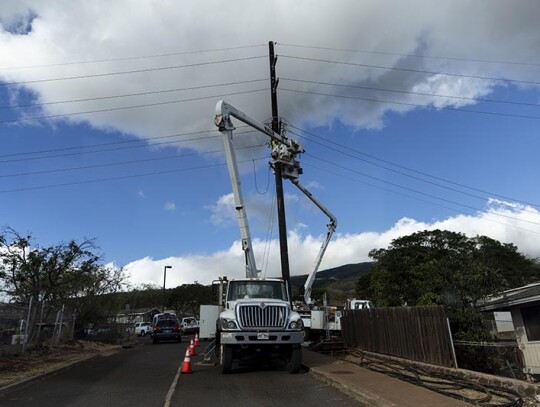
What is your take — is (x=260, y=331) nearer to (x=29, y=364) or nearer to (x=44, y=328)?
(x=29, y=364)

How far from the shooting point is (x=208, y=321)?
14031mm

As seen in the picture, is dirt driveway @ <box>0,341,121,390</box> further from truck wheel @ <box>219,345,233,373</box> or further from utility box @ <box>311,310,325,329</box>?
utility box @ <box>311,310,325,329</box>

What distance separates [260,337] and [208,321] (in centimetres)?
251

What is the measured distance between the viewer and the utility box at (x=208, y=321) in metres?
13.9

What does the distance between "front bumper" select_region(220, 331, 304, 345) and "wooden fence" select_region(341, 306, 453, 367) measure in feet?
12.0

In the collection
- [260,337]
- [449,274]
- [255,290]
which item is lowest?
[260,337]

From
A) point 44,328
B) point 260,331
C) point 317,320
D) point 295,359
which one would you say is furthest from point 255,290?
point 44,328

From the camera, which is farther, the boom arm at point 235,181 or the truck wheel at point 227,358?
the boom arm at point 235,181

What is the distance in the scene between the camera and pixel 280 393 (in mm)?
9445

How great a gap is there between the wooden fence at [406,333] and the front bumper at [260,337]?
3672mm

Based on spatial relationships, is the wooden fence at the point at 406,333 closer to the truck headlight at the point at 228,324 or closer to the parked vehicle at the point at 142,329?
the truck headlight at the point at 228,324

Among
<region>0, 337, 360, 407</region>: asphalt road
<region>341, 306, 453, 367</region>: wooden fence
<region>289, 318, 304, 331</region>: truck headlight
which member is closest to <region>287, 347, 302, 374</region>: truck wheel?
<region>0, 337, 360, 407</region>: asphalt road

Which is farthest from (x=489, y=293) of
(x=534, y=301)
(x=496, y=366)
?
(x=496, y=366)

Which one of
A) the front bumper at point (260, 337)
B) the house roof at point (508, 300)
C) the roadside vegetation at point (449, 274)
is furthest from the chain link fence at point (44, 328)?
the house roof at point (508, 300)
